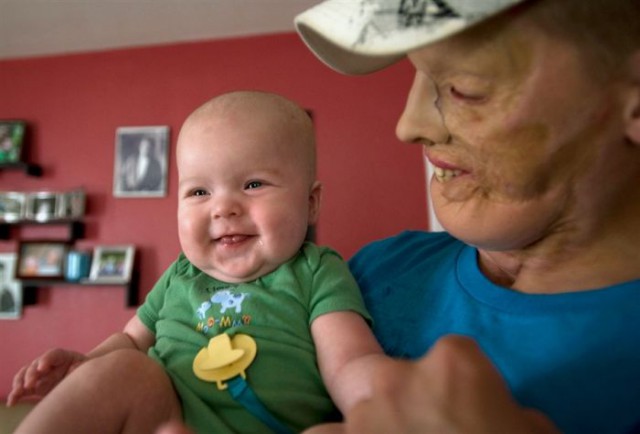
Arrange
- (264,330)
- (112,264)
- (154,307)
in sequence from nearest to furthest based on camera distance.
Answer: (264,330), (154,307), (112,264)

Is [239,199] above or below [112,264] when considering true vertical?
above

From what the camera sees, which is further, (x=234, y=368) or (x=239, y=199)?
(x=239, y=199)

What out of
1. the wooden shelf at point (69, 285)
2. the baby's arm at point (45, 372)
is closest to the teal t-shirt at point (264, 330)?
the baby's arm at point (45, 372)

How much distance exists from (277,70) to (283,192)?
7.46 feet

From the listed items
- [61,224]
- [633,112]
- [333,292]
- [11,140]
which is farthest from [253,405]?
[11,140]

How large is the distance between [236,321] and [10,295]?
3063mm

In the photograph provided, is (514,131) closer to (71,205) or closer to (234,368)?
(234,368)

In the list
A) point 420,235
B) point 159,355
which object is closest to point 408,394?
point 159,355

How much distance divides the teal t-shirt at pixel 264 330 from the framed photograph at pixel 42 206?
8.62 feet

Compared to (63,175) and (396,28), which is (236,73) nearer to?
(63,175)

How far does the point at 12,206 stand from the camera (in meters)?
3.21

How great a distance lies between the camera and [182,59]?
10.2 ft

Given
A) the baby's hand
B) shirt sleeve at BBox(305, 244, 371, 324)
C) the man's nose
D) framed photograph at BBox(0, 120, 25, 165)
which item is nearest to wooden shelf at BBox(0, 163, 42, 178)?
framed photograph at BBox(0, 120, 25, 165)

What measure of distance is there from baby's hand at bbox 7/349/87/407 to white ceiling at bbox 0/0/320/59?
7.77ft
